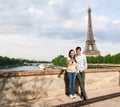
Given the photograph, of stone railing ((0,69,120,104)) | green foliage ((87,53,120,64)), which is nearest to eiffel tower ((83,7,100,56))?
green foliage ((87,53,120,64))

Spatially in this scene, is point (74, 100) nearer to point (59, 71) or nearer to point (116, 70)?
point (59, 71)

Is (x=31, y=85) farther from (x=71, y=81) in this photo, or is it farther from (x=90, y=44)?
(x=90, y=44)

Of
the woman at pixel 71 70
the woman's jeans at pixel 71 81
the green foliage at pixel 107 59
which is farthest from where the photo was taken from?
the green foliage at pixel 107 59

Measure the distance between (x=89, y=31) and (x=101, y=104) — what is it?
7359 centimetres

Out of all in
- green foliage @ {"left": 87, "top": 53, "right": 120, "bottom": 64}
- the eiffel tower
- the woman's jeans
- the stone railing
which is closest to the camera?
the stone railing

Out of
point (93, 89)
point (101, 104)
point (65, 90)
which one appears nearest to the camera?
point (101, 104)

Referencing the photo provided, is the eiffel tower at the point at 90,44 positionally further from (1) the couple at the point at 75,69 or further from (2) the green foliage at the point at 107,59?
(1) the couple at the point at 75,69

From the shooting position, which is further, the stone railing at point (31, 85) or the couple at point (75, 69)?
the couple at point (75, 69)

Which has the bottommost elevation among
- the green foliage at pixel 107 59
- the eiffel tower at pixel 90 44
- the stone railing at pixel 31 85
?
the stone railing at pixel 31 85

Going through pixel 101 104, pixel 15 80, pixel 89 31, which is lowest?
pixel 101 104

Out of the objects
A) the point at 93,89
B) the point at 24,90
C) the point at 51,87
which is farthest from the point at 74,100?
the point at 93,89

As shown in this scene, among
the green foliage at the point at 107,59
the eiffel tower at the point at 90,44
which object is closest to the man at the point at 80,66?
the green foliage at the point at 107,59

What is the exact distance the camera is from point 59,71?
8.93m

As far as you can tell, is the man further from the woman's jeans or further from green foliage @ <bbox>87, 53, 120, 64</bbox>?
green foliage @ <bbox>87, 53, 120, 64</bbox>
